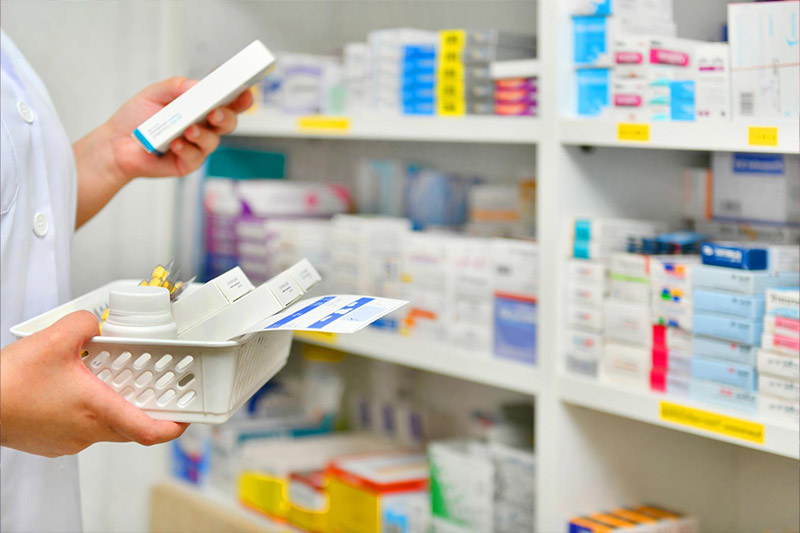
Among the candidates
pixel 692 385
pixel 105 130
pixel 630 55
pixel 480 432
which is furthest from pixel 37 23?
pixel 480 432

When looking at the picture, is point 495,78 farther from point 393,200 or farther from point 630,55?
point 393,200

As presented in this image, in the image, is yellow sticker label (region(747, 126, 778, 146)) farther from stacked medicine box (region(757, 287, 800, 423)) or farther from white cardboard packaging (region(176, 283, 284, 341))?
white cardboard packaging (region(176, 283, 284, 341))

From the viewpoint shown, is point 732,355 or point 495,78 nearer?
point 732,355

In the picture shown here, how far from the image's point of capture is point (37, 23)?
1.36 m

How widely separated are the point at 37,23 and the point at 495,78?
2.68 ft

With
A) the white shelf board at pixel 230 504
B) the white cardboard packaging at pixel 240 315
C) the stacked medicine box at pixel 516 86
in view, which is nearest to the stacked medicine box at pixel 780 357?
the stacked medicine box at pixel 516 86

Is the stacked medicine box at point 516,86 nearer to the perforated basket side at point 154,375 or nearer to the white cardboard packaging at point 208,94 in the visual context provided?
the white cardboard packaging at point 208,94

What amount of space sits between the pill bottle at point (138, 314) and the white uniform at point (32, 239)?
0.24 metres

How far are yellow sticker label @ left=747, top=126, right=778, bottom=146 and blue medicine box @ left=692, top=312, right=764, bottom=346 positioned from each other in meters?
0.25

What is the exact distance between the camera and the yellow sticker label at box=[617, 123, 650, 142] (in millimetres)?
1418

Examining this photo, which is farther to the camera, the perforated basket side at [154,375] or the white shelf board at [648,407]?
the white shelf board at [648,407]

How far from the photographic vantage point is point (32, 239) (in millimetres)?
1091

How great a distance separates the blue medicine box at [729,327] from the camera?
4.27 feet

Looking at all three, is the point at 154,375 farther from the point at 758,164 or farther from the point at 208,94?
the point at 758,164
